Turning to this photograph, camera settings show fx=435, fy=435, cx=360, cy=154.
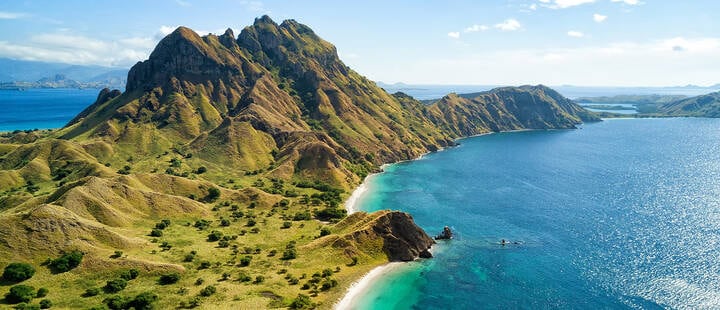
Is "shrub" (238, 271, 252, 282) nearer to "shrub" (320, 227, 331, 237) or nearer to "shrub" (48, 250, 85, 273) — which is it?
"shrub" (320, 227, 331, 237)

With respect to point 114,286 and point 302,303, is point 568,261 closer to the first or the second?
point 302,303

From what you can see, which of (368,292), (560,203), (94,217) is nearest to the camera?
(368,292)

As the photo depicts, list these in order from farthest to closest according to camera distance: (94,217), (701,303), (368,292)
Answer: (94,217)
(368,292)
(701,303)

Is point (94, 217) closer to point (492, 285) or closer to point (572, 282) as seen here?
point (492, 285)

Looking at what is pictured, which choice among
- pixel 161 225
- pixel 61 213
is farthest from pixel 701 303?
pixel 61 213

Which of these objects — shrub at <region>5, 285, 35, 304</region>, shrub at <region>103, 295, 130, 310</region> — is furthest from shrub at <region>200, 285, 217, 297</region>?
shrub at <region>5, 285, 35, 304</region>

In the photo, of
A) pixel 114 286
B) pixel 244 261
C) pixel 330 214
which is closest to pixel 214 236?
pixel 244 261
